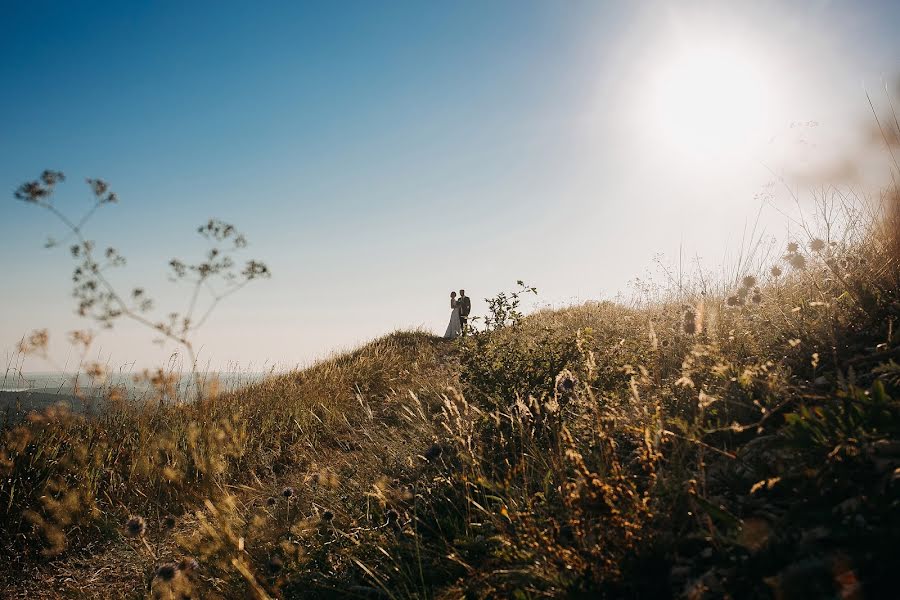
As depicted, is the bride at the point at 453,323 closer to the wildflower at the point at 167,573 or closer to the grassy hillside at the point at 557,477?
the grassy hillside at the point at 557,477

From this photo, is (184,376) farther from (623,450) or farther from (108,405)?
(623,450)

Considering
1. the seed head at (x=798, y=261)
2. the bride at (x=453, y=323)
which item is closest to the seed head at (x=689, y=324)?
the seed head at (x=798, y=261)

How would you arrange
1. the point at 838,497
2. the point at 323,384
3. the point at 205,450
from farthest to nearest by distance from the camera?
the point at 323,384, the point at 205,450, the point at 838,497

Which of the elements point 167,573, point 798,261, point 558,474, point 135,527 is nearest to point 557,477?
point 558,474

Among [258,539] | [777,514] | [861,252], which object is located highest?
[861,252]

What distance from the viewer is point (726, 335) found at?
4094mm

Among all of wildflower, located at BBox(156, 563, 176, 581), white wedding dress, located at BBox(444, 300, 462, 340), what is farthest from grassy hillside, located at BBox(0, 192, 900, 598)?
white wedding dress, located at BBox(444, 300, 462, 340)

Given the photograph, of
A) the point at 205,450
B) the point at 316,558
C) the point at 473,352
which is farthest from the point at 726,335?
the point at 205,450

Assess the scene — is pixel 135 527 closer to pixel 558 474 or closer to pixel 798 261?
pixel 558 474

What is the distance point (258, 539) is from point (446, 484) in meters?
1.50

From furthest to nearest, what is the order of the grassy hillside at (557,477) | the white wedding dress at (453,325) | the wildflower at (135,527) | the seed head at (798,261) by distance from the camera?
the white wedding dress at (453,325) < the seed head at (798,261) < the wildflower at (135,527) < the grassy hillside at (557,477)

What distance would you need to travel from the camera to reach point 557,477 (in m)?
2.88

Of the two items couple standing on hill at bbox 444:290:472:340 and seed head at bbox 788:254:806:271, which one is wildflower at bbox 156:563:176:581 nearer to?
seed head at bbox 788:254:806:271

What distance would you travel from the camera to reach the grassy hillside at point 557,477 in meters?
1.76
